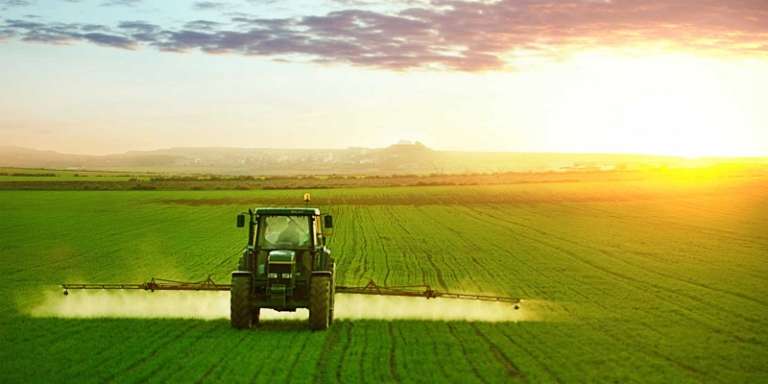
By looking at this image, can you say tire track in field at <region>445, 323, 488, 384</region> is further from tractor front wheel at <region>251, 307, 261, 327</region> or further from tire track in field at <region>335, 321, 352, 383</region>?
tractor front wheel at <region>251, 307, 261, 327</region>

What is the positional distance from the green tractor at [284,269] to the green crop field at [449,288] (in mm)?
509

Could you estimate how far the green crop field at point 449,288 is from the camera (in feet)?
43.2

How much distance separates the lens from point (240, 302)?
15695 millimetres

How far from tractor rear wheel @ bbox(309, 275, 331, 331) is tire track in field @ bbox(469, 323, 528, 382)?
2972mm

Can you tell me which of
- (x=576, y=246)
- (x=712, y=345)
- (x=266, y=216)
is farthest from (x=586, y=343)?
(x=576, y=246)

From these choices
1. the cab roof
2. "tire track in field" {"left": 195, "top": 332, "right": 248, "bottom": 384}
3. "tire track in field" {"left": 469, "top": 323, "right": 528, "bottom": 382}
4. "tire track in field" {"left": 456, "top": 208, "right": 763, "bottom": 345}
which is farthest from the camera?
"tire track in field" {"left": 456, "top": 208, "right": 763, "bottom": 345}

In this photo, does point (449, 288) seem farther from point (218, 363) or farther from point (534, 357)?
point (218, 363)

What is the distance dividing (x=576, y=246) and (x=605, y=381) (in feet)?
78.0

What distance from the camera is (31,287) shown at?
22.7 meters

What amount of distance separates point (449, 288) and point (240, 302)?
9141 millimetres

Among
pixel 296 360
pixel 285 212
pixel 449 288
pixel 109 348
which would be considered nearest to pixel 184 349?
pixel 109 348

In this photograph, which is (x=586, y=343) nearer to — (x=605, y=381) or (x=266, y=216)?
(x=605, y=381)

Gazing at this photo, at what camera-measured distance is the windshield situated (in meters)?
16.4

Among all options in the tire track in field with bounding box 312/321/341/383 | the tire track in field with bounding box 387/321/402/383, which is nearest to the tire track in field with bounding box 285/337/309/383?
the tire track in field with bounding box 312/321/341/383
